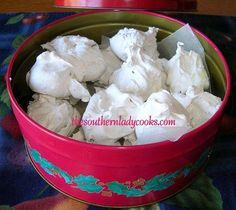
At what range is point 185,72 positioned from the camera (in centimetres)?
60

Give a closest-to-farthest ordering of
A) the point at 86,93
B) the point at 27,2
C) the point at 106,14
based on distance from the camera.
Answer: the point at 86,93
the point at 106,14
the point at 27,2

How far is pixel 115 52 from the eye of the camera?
644mm

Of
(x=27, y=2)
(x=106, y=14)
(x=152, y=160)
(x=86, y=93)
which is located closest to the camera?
(x=152, y=160)

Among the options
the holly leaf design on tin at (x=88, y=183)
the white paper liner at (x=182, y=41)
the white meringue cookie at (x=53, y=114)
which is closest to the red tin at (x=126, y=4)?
the white paper liner at (x=182, y=41)

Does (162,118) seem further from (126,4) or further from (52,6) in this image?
(52,6)

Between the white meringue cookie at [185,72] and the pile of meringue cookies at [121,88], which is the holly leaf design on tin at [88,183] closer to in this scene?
the pile of meringue cookies at [121,88]

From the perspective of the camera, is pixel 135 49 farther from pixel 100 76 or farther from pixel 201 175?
pixel 201 175

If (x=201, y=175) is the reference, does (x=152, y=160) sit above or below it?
above

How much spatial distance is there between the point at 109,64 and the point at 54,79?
13cm

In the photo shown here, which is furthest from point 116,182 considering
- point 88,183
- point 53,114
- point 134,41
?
point 134,41

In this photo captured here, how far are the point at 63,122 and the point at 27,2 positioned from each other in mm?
536

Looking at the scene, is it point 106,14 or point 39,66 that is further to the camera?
point 106,14

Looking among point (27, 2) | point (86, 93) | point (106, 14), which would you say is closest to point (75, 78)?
point (86, 93)

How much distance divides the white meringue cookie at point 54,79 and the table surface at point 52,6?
1.31 feet
